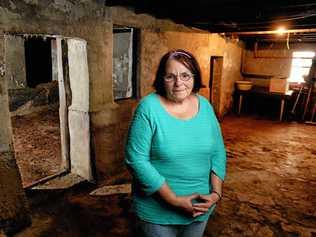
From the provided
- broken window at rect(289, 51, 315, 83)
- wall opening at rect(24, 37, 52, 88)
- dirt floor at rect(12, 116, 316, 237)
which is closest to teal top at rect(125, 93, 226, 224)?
dirt floor at rect(12, 116, 316, 237)

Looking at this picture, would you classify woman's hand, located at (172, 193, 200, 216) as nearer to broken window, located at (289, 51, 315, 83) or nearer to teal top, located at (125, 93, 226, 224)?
teal top, located at (125, 93, 226, 224)

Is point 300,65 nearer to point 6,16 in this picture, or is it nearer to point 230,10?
point 230,10

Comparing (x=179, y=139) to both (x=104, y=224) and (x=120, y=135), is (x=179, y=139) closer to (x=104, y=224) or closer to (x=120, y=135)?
(x=104, y=224)

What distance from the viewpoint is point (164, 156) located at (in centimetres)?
149

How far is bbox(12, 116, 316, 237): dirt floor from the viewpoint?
342 centimetres

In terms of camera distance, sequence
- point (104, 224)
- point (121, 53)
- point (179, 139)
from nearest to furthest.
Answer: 1. point (179, 139)
2. point (104, 224)
3. point (121, 53)

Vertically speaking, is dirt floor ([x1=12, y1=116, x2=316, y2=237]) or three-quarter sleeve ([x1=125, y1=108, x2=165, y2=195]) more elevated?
three-quarter sleeve ([x1=125, y1=108, x2=165, y2=195])

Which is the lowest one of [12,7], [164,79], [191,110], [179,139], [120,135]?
[120,135]

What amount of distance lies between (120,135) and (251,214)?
2.50 metres

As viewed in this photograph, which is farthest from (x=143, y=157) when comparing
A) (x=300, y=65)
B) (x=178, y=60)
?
(x=300, y=65)

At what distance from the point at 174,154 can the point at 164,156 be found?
0.19 ft

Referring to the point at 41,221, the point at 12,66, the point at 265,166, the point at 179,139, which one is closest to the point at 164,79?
the point at 179,139

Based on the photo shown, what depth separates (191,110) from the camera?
164 centimetres

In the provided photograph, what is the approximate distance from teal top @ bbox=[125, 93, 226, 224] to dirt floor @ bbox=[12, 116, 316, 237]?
2.00m
